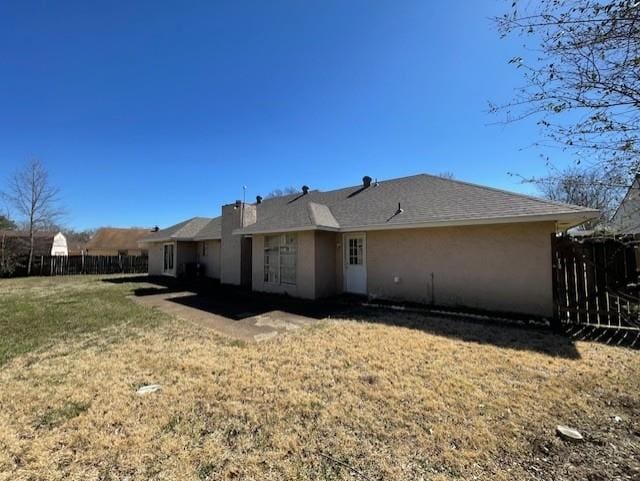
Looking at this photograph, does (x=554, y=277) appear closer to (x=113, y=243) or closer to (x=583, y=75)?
(x=583, y=75)

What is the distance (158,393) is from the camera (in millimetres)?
3990

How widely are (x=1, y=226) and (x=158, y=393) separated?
56620 millimetres

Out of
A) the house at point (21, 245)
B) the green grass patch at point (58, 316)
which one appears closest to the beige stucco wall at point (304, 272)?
the green grass patch at point (58, 316)

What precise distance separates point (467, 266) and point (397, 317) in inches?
115

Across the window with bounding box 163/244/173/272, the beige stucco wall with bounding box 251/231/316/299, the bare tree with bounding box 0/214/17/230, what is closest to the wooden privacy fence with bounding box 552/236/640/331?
the beige stucco wall with bounding box 251/231/316/299

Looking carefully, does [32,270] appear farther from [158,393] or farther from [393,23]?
[393,23]

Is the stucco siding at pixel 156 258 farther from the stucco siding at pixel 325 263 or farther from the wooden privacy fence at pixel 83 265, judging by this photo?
the stucco siding at pixel 325 263

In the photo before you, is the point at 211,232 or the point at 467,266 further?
the point at 211,232

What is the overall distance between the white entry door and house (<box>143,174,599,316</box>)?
0.04 meters

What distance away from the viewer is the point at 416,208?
10.4 metres

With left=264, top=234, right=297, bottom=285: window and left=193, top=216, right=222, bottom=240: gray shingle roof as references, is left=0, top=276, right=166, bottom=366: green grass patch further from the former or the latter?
left=193, top=216, right=222, bottom=240: gray shingle roof

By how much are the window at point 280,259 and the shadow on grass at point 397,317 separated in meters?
0.81

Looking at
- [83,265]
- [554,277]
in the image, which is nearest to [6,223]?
[83,265]

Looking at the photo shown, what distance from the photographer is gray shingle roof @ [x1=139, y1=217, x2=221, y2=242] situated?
18.0 meters
